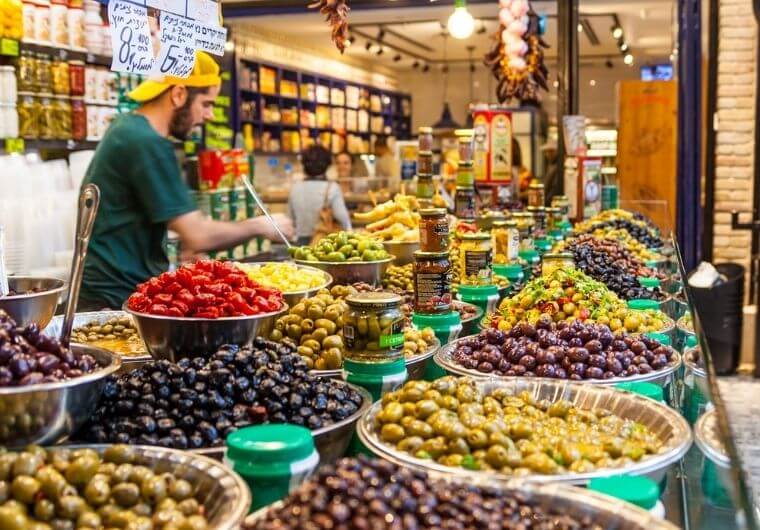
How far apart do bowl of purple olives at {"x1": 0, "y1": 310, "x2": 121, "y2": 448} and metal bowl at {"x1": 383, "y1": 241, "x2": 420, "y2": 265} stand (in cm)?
265

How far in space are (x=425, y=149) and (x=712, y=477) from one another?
11.3 feet

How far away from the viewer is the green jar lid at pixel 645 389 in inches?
90.8

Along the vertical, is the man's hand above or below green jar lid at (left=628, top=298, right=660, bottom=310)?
above

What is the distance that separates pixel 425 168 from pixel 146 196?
6.07ft

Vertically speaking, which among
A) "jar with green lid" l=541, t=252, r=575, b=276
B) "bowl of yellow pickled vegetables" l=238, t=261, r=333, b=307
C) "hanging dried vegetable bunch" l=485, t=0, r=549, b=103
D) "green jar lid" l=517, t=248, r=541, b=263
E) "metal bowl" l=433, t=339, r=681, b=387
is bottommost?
"metal bowl" l=433, t=339, r=681, b=387

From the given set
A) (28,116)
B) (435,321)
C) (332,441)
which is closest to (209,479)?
(332,441)

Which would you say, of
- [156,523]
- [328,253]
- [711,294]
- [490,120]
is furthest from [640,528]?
[711,294]

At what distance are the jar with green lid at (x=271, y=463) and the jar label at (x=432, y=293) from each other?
4.45 feet

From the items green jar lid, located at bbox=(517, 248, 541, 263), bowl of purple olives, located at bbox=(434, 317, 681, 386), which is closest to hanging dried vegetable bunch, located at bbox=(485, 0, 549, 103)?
green jar lid, located at bbox=(517, 248, 541, 263)

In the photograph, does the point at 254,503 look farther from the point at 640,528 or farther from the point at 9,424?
the point at 640,528

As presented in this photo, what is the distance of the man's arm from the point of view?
144 inches

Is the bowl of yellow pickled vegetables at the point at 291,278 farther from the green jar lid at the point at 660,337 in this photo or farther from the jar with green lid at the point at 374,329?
the green jar lid at the point at 660,337

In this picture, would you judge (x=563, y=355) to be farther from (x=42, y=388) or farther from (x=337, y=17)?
(x=337, y=17)

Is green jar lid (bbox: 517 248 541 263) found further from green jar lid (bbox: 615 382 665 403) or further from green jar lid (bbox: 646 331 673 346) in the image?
green jar lid (bbox: 615 382 665 403)
